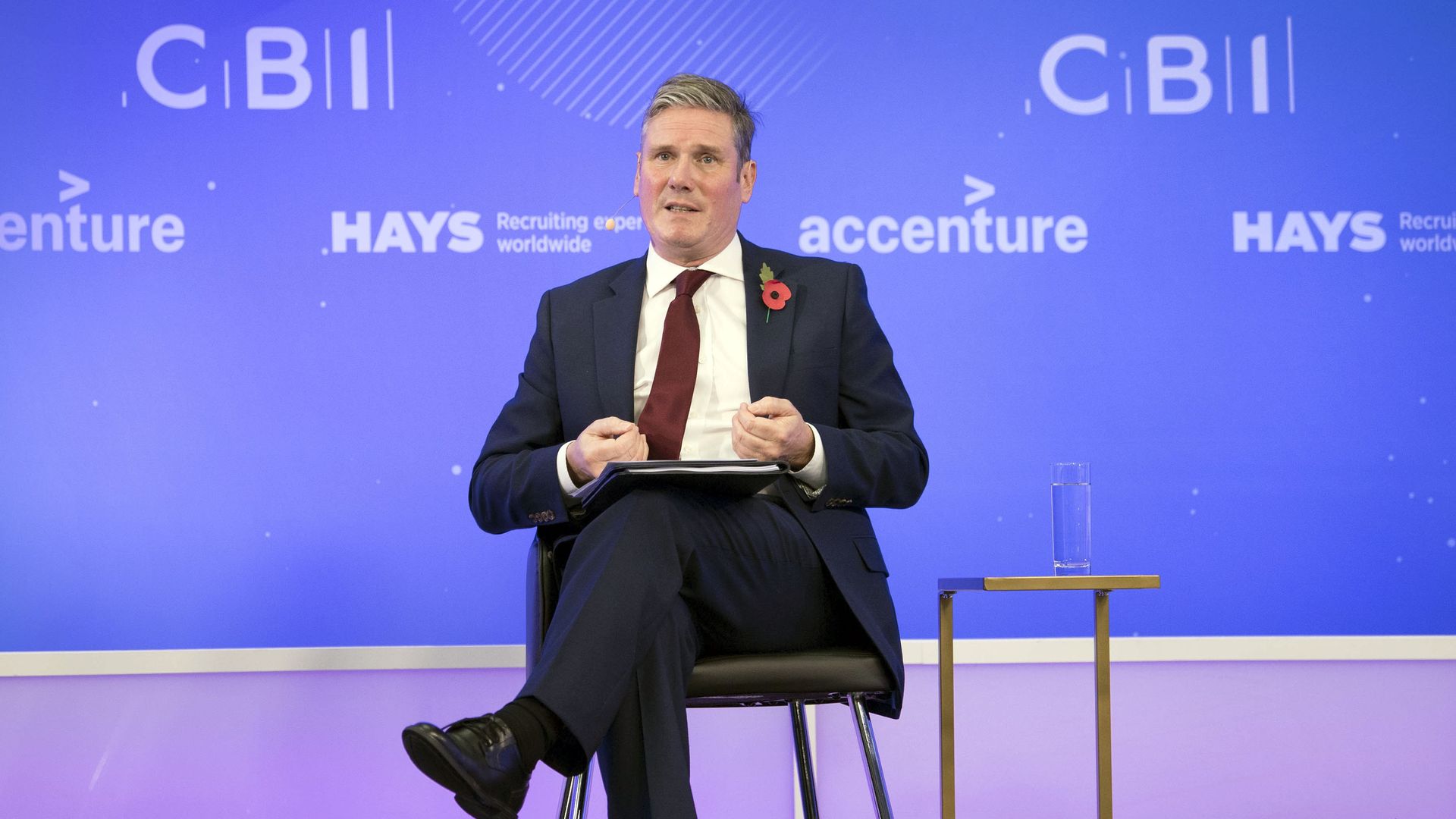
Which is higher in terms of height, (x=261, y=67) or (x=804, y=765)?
(x=261, y=67)

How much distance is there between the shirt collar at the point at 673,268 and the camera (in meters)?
2.52

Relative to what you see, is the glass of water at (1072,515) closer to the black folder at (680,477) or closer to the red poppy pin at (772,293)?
the red poppy pin at (772,293)

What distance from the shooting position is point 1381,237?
3.43 metres

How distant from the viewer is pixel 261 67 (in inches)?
132

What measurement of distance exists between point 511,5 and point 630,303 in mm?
1297

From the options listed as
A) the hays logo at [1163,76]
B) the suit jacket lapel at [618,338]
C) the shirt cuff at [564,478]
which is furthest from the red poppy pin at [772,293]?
the hays logo at [1163,76]

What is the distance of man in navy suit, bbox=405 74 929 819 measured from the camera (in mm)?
1732

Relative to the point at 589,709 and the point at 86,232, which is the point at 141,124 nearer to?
the point at 86,232

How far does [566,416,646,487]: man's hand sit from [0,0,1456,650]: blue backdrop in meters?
1.23

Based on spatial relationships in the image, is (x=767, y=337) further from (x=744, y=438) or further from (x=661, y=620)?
(x=661, y=620)

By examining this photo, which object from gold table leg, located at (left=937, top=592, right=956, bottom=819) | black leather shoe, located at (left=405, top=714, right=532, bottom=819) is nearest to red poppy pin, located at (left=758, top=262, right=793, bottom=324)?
gold table leg, located at (left=937, top=592, right=956, bottom=819)

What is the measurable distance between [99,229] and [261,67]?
56 cm

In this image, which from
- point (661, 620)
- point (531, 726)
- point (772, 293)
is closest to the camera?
point (531, 726)

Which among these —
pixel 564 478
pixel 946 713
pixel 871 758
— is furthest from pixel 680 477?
pixel 946 713
